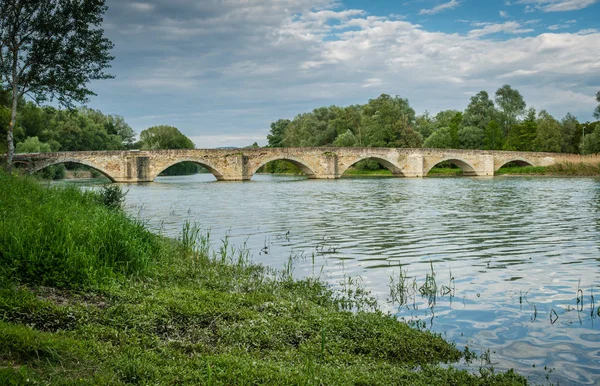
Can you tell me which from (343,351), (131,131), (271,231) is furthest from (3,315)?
(131,131)

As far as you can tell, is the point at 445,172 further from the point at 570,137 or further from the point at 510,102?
the point at 510,102

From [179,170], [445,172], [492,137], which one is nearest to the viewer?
[445,172]

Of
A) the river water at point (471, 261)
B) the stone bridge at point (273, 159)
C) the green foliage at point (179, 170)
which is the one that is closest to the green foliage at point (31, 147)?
the stone bridge at point (273, 159)

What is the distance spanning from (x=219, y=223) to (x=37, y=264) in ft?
27.8

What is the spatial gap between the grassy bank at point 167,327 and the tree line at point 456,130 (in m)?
51.1

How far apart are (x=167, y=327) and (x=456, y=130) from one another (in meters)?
65.0

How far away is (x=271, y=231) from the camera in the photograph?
1176 cm

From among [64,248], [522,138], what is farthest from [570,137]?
[64,248]

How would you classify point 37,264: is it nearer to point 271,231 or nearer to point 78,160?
point 271,231

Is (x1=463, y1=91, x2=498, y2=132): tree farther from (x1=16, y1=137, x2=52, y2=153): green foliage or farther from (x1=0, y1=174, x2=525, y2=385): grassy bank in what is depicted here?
(x1=0, y1=174, x2=525, y2=385): grassy bank

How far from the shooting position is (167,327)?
4113mm

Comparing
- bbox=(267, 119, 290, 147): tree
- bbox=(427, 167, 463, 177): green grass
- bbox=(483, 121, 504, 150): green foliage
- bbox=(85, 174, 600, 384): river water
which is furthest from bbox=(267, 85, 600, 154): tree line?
bbox=(85, 174, 600, 384): river water

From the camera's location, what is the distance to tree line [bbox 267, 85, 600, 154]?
5775 cm

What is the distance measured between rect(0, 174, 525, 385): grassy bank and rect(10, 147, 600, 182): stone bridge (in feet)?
100.0
